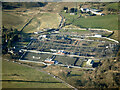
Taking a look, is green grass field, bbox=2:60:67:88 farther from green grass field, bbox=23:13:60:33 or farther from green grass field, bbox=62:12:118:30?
green grass field, bbox=62:12:118:30

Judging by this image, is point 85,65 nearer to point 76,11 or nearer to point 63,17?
point 63,17

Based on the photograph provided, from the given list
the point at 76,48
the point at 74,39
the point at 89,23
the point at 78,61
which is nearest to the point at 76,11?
the point at 89,23

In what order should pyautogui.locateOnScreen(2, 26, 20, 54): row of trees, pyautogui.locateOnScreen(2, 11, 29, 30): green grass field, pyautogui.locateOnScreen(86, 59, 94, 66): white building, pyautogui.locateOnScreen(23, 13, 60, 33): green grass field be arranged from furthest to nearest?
pyautogui.locateOnScreen(2, 11, 29, 30): green grass field
pyautogui.locateOnScreen(23, 13, 60, 33): green grass field
pyautogui.locateOnScreen(2, 26, 20, 54): row of trees
pyautogui.locateOnScreen(86, 59, 94, 66): white building

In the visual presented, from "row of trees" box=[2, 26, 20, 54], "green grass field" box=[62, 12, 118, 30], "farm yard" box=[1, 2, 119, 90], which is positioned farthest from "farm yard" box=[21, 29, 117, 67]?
"row of trees" box=[2, 26, 20, 54]

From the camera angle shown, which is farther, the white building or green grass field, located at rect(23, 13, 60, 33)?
green grass field, located at rect(23, 13, 60, 33)

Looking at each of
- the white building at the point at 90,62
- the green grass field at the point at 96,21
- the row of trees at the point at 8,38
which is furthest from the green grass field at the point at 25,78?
the green grass field at the point at 96,21
